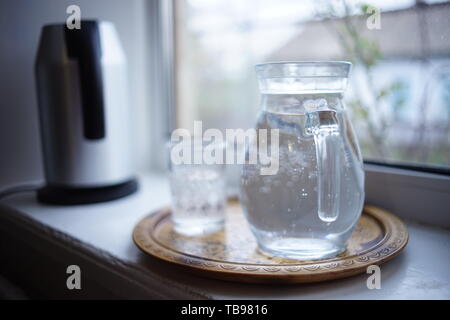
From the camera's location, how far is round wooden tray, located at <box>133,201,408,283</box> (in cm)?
49

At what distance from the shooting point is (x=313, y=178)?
20.1 inches

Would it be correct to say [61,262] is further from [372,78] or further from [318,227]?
[372,78]

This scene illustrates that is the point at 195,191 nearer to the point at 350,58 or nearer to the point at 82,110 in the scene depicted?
the point at 82,110

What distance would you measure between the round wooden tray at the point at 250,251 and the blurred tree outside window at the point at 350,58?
0.17m

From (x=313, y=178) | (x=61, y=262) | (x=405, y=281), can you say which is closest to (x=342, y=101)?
(x=313, y=178)

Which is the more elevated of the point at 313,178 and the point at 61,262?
the point at 313,178

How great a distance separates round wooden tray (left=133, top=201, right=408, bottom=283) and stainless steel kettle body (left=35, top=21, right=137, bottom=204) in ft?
0.58

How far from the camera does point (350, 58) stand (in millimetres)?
803

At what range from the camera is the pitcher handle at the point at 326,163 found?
49 centimetres

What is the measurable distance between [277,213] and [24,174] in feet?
1.99
